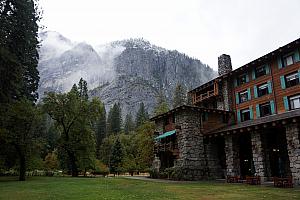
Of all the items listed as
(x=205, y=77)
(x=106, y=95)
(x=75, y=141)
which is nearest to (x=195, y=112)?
(x=75, y=141)

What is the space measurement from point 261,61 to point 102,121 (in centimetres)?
6826

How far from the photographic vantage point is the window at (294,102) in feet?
98.0

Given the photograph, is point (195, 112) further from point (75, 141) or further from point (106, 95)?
point (106, 95)

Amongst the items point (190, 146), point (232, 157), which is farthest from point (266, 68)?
point (190, 146)

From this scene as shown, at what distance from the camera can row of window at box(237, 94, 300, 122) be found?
30147 millimetres

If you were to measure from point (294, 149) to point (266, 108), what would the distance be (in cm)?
953

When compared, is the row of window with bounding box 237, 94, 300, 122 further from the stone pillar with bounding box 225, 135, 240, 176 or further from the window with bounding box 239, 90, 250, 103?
the stone pillar with bounding box 225, 135, 240, 176

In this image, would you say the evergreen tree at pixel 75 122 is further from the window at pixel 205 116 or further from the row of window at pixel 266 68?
the row of window at pixel 266 68

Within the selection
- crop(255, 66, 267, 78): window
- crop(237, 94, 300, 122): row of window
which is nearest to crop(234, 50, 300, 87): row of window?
crop(255, 66, 267, 78): window

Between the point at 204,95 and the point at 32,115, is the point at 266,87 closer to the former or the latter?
the point at 204,95

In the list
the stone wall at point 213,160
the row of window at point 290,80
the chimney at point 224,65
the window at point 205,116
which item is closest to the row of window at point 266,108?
the row of window at point 290,80

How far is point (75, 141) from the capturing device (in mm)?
42938

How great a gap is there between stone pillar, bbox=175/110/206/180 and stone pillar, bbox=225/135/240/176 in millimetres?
3312

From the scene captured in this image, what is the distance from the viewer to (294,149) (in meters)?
24.7
